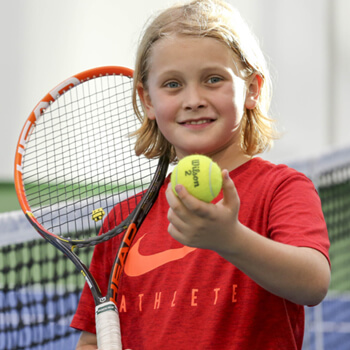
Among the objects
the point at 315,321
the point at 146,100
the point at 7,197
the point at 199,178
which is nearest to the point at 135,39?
the point at 7,197

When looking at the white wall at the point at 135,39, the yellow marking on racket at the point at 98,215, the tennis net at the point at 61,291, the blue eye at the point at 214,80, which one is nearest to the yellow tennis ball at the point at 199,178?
the blue eye at the point at 214,80

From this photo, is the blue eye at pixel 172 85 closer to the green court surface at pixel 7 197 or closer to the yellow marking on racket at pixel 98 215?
the yellow marking on racket at pixel 98 215

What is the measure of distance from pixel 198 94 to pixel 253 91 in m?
0.25

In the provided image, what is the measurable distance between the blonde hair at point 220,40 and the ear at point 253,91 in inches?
0.5

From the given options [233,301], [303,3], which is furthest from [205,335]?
[303,3]

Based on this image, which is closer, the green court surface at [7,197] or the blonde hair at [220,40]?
the blonde hair at [220,40]

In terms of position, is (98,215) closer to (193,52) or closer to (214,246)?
(193,52)

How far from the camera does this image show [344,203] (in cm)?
599

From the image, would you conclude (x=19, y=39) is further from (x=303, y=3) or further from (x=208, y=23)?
(x=208, y=23)

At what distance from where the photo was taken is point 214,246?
43.5 inches

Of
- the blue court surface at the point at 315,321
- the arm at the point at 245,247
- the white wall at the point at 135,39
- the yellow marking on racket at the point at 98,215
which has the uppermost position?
the white wall at the point at 135,39

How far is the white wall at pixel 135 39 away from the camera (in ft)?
23.0

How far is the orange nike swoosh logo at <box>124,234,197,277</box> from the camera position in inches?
56.4

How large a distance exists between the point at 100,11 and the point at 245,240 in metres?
6.40
